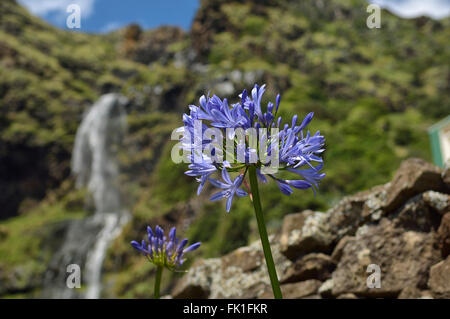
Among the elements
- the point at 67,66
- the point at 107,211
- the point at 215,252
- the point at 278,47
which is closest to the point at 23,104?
the point at 67,66

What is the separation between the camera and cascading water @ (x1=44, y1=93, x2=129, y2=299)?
77.4 ft

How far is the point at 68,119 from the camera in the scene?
47125 millimetres

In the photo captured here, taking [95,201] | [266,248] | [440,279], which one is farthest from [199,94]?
[266,248]

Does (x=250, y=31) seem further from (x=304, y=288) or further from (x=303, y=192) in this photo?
(x=304, y=288)

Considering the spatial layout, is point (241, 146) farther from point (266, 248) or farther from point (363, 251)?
point (363, 251)

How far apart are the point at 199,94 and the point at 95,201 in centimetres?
1614

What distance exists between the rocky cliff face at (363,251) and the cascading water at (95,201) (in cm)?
1998

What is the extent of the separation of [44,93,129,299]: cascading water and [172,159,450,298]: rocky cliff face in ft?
65.6

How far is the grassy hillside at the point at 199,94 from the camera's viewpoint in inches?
760

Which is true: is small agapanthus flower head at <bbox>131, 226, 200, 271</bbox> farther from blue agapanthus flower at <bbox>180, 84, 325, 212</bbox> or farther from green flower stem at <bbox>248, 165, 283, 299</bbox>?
green flower stem at <bbox>248, 165, 283, 299</bbox>

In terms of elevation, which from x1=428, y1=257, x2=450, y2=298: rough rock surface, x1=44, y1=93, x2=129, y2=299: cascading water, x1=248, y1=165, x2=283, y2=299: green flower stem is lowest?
x1=428, y1=257, x2=450, y2=298: rough rock surface

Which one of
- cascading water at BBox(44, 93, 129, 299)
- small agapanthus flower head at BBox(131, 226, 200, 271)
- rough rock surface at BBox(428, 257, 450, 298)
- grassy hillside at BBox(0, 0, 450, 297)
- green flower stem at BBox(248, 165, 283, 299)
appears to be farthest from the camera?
cascading water at BBox(44, 93, 129, 299)

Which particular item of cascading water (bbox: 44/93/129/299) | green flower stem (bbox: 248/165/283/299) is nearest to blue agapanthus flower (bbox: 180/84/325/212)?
green flower stem (bbox: 248/165/283/299)

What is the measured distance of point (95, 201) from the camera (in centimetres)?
3478
